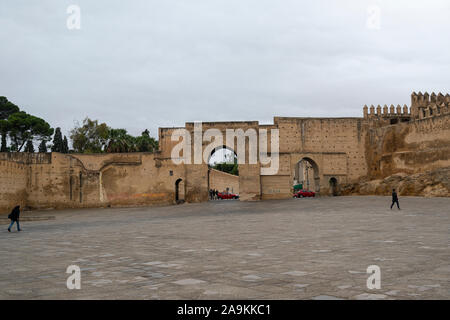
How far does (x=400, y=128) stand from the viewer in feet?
106

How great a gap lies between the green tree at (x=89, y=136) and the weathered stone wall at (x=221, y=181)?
14.2 metres

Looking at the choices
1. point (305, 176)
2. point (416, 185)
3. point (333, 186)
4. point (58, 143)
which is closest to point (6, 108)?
point (58, 143)

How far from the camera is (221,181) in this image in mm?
53031

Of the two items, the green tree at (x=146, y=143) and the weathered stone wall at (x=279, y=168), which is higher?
A: the green tree at (x=146, y=143)

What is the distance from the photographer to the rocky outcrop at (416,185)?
81.9 feet

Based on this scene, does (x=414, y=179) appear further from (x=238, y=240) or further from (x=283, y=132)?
(x=238, y=240)

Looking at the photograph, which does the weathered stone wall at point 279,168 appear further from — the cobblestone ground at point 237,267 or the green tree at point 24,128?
the green tree at point 24,128

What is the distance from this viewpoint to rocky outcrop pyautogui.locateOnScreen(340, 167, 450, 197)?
25.0m

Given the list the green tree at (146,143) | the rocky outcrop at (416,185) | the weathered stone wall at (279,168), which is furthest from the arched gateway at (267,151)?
the green tree at (146,143)

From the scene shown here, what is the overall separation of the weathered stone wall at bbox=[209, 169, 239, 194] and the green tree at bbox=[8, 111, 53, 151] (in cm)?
2242

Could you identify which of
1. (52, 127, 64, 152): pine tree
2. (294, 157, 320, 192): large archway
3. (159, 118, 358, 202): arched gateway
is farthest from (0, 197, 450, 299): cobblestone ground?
(294, 157, 320, 192): large archway

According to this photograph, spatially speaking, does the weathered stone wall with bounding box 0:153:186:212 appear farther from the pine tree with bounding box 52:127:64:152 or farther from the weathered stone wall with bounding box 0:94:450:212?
the pine tree with bounding box 52:127:64:152

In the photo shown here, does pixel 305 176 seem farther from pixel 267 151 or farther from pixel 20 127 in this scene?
pixel 20 127
